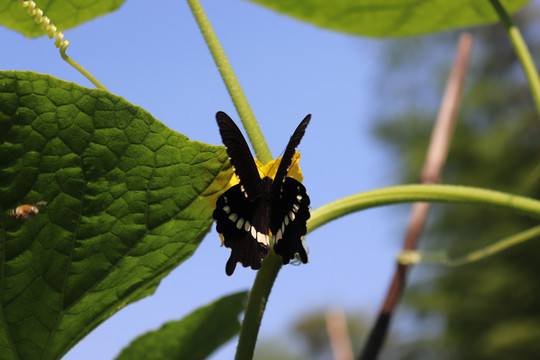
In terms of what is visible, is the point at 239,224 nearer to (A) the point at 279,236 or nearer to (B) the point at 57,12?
(A) the point at 279,236

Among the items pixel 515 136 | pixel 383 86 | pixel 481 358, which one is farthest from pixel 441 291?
pixel 383 86

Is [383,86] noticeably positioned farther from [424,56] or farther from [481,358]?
[481,358]

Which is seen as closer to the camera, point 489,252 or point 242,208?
point 242,208

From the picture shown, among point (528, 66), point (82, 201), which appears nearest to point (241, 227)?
point (82, 201)

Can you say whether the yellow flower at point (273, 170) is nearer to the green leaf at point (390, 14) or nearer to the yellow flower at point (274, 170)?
the yellow flower at point (274, 170)

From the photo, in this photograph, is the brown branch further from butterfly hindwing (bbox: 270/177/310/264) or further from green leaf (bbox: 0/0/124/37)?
green leaf (bbox: 0/0/124/37)

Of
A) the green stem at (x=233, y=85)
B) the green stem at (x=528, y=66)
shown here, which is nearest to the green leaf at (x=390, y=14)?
the green stem at (x=528, y=66)
